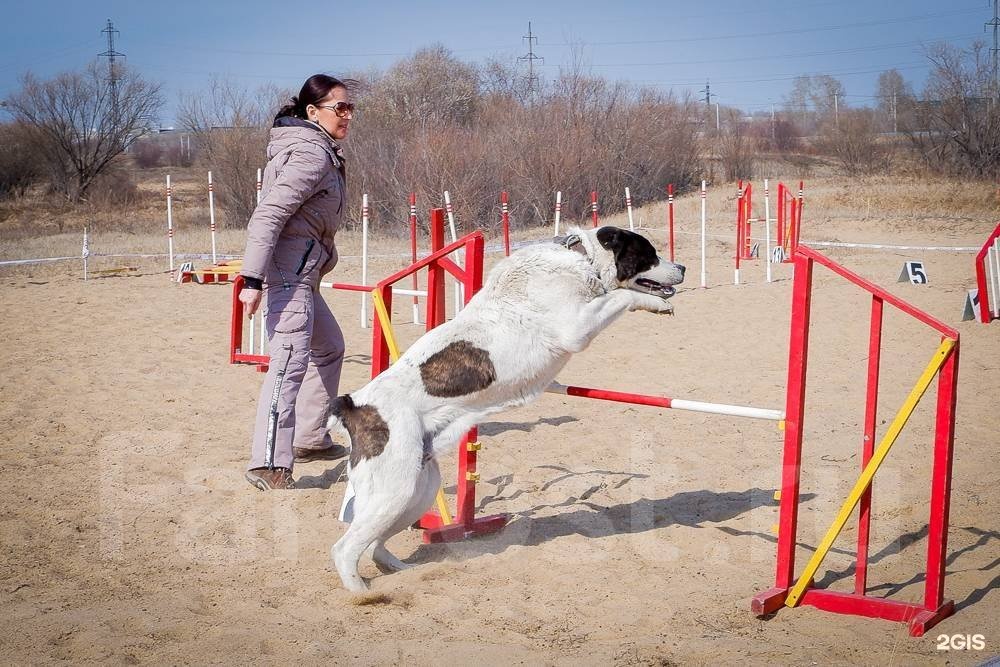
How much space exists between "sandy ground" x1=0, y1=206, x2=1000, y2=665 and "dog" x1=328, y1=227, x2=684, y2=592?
45cm

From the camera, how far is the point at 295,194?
16.3 feet

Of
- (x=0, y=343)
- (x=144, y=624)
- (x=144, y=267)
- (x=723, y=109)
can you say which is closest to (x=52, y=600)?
(x=144, y=624)

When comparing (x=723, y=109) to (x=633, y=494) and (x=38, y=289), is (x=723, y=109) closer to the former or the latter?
(x=38, y=289)

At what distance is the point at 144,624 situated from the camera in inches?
147

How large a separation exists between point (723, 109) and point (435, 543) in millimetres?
43710

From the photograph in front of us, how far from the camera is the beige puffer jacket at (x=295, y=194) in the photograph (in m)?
4.93

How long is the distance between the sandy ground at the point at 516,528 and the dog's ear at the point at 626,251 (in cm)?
144

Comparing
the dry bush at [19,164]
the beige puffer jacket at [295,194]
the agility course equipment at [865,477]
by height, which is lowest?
the agility course equipment at [865,477]

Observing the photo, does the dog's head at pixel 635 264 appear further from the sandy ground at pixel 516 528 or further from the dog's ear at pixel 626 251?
the sandy ground at pixel 516 528

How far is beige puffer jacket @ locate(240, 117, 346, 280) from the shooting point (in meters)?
4.93

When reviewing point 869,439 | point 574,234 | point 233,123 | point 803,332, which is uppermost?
point 233,123

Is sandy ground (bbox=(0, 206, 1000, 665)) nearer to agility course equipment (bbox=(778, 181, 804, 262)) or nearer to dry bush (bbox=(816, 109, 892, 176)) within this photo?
agility course equipment (bbox=(778, 181, 804, 262))

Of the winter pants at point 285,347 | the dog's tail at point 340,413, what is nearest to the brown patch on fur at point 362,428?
the dog's tail at point 340,413

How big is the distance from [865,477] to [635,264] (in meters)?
1.34
